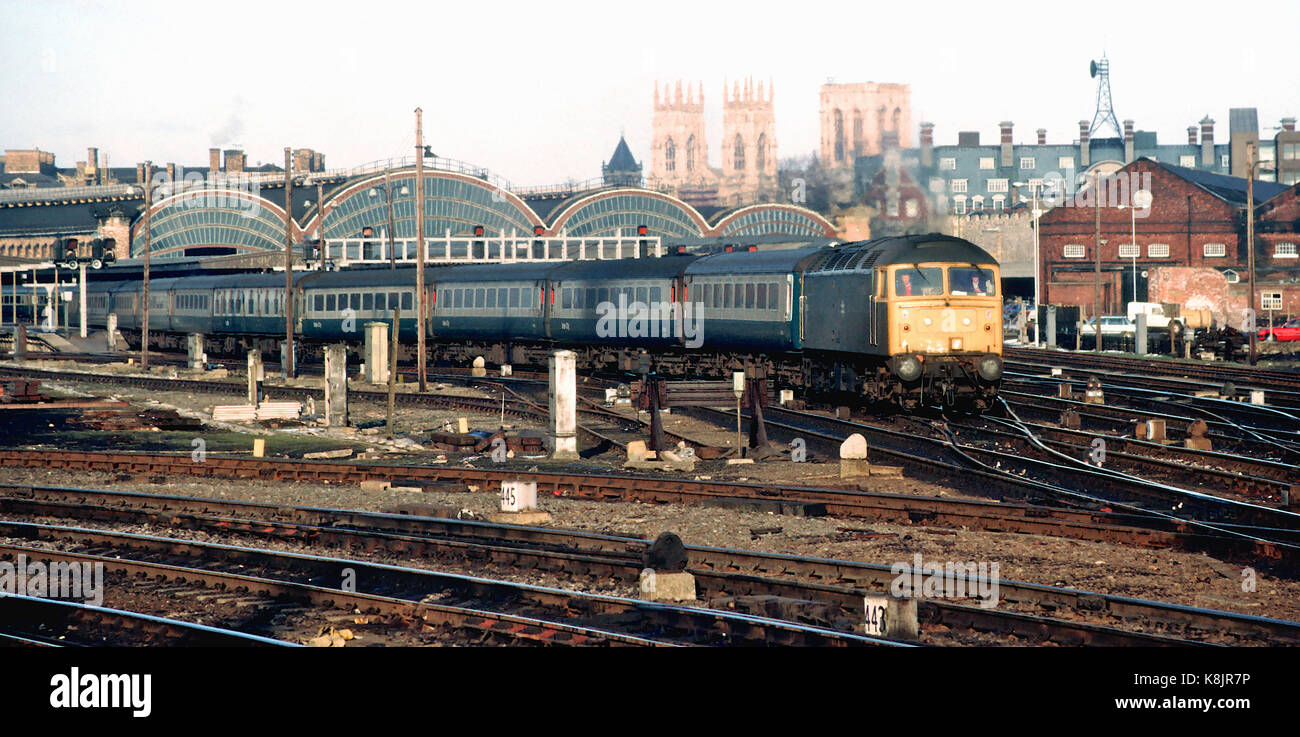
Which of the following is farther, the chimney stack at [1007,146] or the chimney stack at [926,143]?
the chimney stack at [1007,146]

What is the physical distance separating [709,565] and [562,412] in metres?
9.83

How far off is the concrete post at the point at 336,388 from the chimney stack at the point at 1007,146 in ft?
321

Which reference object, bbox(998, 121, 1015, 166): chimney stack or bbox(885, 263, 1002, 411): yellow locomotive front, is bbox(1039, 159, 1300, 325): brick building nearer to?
bbox(998, 121, 1015, 166): chimney stack

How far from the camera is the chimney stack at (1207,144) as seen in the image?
11656cm

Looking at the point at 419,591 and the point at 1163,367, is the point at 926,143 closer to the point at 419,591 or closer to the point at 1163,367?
the point at 1163,367

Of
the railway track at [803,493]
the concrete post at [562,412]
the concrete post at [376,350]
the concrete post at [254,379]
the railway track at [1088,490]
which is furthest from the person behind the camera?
the concrete post at [376,350]

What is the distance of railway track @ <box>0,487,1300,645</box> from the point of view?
10711 millimetres

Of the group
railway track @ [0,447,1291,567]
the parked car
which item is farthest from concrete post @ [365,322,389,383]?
the parked car

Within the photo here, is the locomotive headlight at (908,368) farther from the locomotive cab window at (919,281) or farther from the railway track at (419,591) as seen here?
the railway track at (419,591)

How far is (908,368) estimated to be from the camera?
2395cm

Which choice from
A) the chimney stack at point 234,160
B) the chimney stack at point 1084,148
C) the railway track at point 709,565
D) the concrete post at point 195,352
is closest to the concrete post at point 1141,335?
the concrete post at point 195,352
